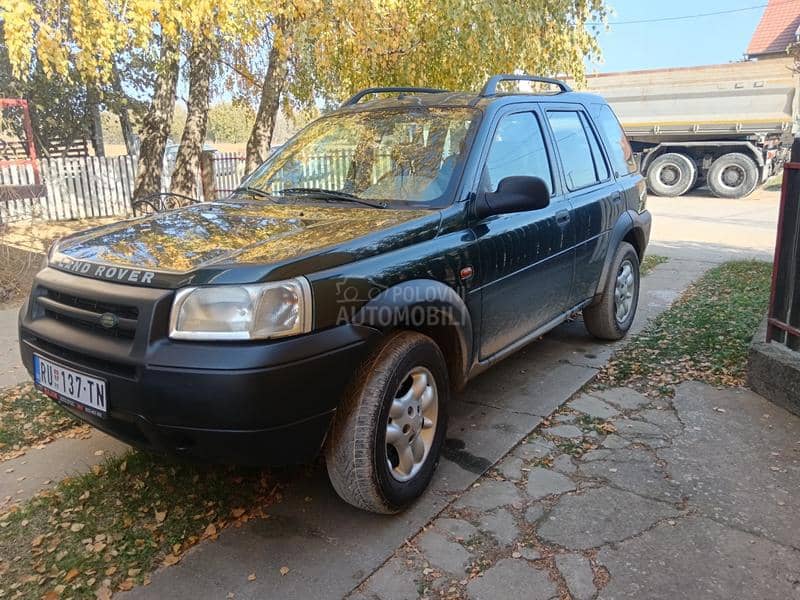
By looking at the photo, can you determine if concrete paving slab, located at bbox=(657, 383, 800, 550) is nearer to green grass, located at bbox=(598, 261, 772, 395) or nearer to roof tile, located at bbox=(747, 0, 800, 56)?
green grass, located at bbox=(598, 261, 772, 395)

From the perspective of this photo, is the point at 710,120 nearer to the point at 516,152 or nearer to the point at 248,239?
the point at 516,152

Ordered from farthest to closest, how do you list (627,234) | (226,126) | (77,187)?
(226,126) < (77,187) < (627,234)

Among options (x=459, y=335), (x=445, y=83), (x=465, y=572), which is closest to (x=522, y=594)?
(x=465, y=572)

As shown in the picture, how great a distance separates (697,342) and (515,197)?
112 inches

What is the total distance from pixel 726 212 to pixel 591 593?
1436 centimetres

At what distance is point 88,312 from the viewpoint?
2539 mm

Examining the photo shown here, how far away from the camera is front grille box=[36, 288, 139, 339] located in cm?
241

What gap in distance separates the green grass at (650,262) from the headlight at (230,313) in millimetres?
6827

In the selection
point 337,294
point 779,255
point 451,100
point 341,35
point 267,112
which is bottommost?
point 779,255

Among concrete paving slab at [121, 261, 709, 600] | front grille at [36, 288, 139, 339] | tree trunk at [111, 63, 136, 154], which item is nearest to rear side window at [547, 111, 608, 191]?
concrete paving slab at [121, 261, 709, 600]

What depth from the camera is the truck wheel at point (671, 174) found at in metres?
17.6

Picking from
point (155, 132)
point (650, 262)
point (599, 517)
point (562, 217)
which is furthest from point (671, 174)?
point (599, 517)

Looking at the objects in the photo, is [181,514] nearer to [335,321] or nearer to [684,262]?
[335,321]

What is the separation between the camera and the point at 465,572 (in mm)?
2494
